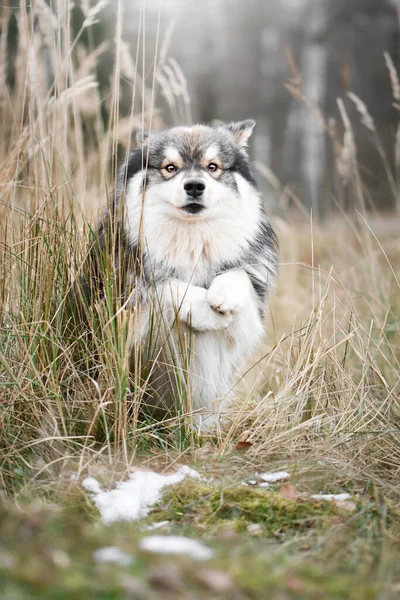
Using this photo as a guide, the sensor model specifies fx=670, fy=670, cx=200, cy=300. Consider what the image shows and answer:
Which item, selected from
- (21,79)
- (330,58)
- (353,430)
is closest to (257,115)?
(330,58)

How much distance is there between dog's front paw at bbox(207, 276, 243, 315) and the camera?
303cm

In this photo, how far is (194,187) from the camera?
124 inches

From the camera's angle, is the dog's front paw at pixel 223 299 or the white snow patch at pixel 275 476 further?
the dog's front paw at pixel 223 299

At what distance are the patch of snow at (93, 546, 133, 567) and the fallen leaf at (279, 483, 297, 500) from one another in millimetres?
795

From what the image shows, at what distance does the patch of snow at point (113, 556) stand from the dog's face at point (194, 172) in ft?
6.06

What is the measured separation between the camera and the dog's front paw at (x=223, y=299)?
119 inches

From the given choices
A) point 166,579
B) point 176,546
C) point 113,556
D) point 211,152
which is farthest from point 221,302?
point 166,579

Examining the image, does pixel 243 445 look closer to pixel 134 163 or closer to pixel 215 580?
pixel 215 580

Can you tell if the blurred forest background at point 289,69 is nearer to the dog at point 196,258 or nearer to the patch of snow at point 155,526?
the dog at point 196,258

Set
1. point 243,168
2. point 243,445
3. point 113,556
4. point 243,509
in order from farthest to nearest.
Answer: point 243,168 → point 243,445 → point 243,509 → point 113,556

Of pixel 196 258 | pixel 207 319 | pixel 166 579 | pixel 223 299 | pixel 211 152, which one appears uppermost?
pixel 211 152

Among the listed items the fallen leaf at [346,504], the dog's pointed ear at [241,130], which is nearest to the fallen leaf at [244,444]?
the fallen leaf at [346,504]

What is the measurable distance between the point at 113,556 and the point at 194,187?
191cm

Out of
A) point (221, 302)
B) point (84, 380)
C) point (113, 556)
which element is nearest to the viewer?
point (113, 556)
